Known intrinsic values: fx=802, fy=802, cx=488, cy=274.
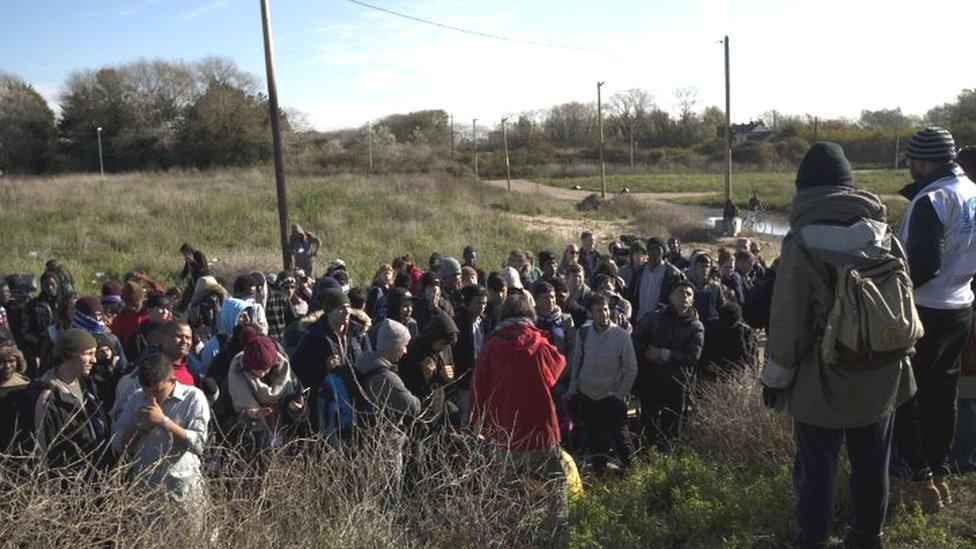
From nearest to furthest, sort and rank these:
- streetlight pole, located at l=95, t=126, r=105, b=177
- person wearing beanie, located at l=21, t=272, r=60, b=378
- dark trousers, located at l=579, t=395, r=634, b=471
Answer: dark trousers, located at l=579, t=395, r=634, b=471 < person wearing beanie, located at l=21, t=272, r=60, b=378 < streetlight pole, located at l=95, t=126, r=105, b=177

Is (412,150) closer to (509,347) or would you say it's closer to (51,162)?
(51,162)

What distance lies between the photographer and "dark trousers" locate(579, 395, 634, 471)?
588 centimetres

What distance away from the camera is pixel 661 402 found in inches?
252

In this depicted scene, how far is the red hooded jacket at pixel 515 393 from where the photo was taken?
15.3 ft

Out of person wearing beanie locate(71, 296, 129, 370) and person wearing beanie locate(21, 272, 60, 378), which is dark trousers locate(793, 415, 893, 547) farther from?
person wearing beanie locate(21, 272, 60, 378)

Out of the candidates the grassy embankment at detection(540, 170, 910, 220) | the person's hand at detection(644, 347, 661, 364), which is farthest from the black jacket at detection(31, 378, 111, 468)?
the grassy embankment at detection(540, 170, 910, 220)

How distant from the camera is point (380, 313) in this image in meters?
8.16

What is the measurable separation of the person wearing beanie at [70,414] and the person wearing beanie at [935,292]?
3.93 metres

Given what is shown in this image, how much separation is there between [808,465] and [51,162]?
177 feet

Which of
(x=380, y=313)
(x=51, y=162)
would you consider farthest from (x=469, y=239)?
(x=51, y=162)

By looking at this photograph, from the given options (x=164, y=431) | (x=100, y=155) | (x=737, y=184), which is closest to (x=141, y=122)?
(x=100, y=155)

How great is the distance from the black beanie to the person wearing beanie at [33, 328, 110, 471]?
348 cm

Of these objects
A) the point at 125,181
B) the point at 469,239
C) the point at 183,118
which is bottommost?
the point at 469,239

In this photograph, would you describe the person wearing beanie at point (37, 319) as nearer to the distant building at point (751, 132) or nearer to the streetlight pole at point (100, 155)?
the streetlight pole at point (100, 155)
